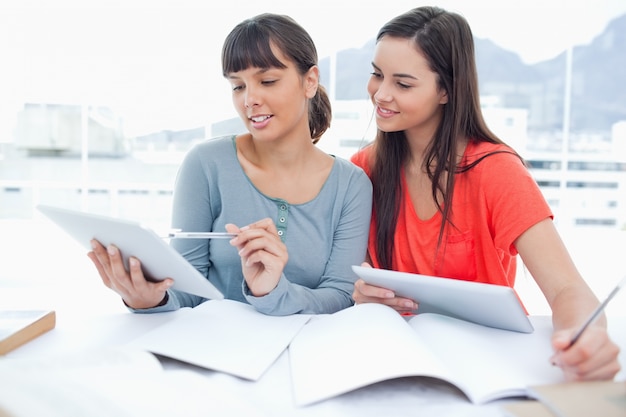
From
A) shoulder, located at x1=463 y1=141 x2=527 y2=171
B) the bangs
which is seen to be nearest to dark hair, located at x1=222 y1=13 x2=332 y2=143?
the bangs

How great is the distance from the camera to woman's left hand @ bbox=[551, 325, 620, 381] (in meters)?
0.76

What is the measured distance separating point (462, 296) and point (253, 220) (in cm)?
61

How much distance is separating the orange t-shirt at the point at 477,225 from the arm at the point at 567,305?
0.15 ft

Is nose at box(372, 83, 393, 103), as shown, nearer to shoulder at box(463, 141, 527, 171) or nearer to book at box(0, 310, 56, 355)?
shoulder at box(463, 141, 527, 171)

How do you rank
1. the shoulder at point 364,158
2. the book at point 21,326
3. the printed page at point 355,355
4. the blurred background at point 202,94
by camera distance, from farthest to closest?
1. the blurred background at point 202,94
2. the shoulder at point 364,158
3. the book at point 21,326
4. the printed page at point 355,355

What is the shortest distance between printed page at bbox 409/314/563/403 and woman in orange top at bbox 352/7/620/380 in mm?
322

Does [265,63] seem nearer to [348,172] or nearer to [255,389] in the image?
[348,172]

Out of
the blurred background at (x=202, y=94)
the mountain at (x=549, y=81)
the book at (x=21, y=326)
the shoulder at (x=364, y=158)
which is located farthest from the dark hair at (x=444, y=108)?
the mountain at (x=549, y=81)

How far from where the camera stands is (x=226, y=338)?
2.97 feet

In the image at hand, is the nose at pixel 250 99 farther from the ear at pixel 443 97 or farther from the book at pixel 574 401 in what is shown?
the book at pixel 574 401

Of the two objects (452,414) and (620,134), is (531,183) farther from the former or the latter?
(620,134)

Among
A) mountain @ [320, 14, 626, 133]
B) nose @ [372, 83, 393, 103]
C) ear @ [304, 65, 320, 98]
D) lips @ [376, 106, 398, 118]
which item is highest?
mountain @ [320, 14, 626, 133]

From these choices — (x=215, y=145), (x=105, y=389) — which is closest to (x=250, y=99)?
(x=215, y=145)

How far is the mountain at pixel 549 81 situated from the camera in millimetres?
5719
